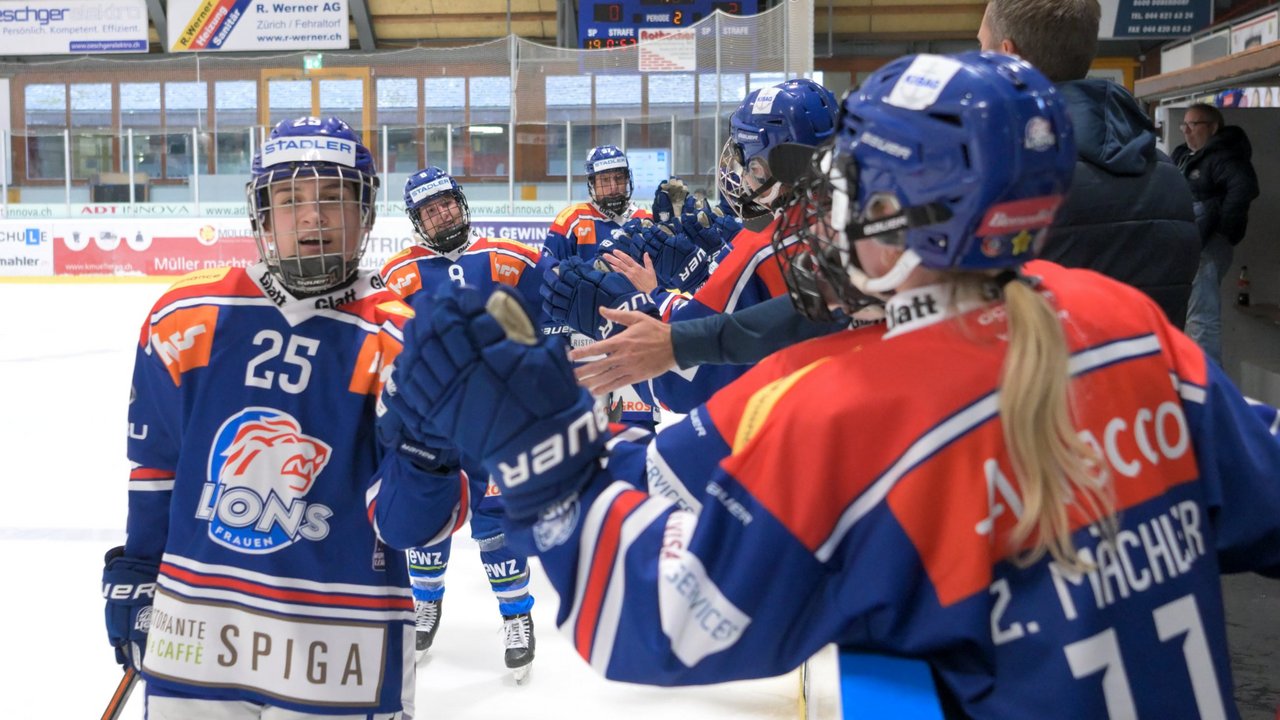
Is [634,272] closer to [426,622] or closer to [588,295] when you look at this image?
[588,295]

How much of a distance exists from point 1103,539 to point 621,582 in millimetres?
340

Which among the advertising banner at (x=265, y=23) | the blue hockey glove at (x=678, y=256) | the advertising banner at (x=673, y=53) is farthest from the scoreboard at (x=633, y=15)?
the blue hockey glove at (x=678, y=256)

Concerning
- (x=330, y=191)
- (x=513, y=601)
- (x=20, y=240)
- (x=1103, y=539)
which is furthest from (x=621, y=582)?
(x=20, y=240)

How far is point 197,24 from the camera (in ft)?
47.6

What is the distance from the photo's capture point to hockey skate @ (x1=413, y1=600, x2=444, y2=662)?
10.6 ft

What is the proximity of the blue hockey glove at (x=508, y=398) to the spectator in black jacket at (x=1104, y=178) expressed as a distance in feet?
3.32

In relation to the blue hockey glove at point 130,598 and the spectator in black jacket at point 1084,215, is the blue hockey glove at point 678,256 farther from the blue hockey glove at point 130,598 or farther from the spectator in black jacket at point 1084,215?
the blue hockey glove at point 130,598

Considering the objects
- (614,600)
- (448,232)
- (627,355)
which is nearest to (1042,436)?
(614,600)

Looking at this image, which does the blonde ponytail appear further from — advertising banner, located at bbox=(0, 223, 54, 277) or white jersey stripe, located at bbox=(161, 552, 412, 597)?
advertising banner, located at bbox=(0, 223, 54, 277)

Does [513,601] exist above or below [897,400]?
below

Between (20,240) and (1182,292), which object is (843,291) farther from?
(20,240)

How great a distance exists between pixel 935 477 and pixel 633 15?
13.0 metres

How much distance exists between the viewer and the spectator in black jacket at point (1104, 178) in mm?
1650

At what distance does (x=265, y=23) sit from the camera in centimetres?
1416
